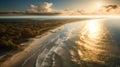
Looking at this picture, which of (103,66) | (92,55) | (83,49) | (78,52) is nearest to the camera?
(103,66)

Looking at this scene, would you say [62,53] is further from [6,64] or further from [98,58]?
[6,64]

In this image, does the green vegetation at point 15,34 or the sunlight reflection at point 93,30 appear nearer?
the green vegetation at point 15,34

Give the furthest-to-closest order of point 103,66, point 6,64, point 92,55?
point 92,55, point 6,64, point 103,66

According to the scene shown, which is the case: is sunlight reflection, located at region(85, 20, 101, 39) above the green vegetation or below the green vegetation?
below

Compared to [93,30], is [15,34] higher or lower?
higher

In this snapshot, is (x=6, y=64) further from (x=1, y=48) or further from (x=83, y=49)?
(x=83, y=49)

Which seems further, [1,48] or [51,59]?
[1,48]

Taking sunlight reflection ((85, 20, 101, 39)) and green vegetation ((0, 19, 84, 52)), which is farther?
sunlight reflection ((85, 20, 101, 39))

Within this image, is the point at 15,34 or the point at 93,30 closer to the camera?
the point at 15,34

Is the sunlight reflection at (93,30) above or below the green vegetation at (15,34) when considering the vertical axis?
below

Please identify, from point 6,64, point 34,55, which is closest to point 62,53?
point 34,55
